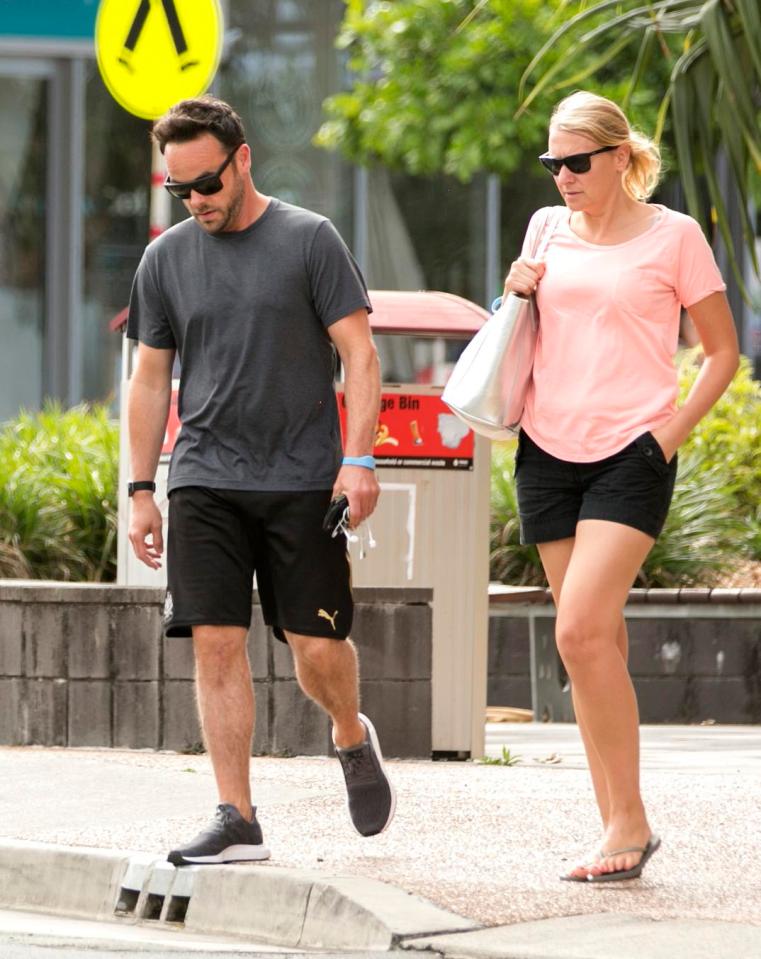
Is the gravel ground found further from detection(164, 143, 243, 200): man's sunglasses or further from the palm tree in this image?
the palm tree

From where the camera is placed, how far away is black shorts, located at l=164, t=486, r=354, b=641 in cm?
557

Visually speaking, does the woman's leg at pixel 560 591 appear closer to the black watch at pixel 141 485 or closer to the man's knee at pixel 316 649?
the man's knee at pixel 316 649

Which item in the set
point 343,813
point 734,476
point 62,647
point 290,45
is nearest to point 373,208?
point 290,45

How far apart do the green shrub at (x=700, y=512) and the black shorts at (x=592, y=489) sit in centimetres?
545

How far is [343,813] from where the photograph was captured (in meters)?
6.36

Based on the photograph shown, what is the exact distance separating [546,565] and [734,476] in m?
6.78

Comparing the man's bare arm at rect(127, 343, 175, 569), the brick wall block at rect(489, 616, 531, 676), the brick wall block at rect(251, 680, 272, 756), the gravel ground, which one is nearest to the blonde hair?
the man's bare arm at rect(127, 343, 175, 569)

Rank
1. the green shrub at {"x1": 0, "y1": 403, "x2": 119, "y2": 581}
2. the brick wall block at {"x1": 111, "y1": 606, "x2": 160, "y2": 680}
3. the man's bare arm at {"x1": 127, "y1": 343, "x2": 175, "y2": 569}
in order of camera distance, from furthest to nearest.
→ the green shrub at {"x1": 0, "y1": 403, "x2": 119, "y2": 581}, the brick wall block at {"x1": 111, "y1": 606, "x2": 160, "y2": 680}, the man's bare arm at {"x1": 127, "y1": 343, "x2": 175, "y2": 569}

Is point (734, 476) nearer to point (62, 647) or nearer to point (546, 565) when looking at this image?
point (62, 647)

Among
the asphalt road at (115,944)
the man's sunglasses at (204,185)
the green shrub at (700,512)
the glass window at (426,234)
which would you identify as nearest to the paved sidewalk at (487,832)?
the asphalt road at (115,944)

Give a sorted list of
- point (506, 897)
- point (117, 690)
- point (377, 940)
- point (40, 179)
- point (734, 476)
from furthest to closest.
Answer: point (40, 179) → point (734, 476) → point (117, 690) → point (506, 897) → point (377, 940)

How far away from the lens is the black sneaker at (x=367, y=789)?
19.1ft

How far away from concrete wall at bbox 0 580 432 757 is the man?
2.12 m

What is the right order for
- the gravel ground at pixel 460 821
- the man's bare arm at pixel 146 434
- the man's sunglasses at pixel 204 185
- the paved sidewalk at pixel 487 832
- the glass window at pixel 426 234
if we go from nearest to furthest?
the paved sidewalk at pixel 487 832, the gravel ground at pixel 460 821, the man's sunglasses at pixel 204 185, the man's bare arm at pixel 146 434, the glass window at pixel 426 234
